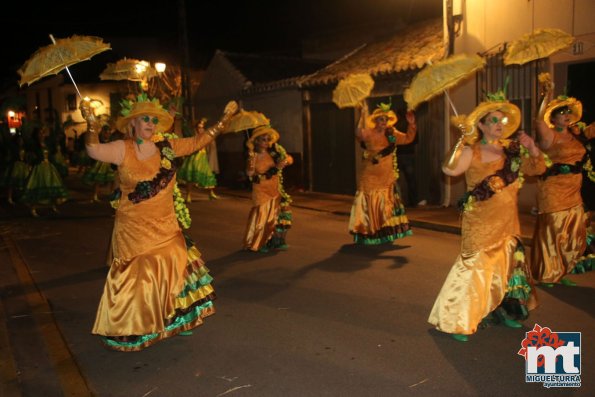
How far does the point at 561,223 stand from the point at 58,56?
5.46 m

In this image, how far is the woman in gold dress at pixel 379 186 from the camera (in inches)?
351

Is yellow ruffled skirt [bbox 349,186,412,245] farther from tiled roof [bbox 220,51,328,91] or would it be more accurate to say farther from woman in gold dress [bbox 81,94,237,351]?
tiled roof [bbox 220,51,328,91]

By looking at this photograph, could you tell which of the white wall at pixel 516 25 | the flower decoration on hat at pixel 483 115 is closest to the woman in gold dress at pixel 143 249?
the flower decoration on hat at pixel 483 115

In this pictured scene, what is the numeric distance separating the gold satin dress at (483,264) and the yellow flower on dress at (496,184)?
0.05 meters

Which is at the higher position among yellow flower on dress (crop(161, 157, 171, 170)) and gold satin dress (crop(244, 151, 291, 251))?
yellow flower on dress (crop(161, 157, 171, 170))

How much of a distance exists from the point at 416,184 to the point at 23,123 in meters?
9.70

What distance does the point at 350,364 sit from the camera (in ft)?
15.0

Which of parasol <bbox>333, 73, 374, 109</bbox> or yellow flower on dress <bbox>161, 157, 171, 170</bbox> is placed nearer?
yellow flower on dress <bbox>161, 157, 171, 170</bbox>

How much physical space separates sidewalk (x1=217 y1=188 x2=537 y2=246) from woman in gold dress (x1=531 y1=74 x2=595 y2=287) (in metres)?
2.33

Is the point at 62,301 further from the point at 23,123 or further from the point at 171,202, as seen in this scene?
the point at 23,123

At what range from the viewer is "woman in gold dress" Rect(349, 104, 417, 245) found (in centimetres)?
892

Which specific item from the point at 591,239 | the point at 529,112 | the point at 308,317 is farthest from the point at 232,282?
the point at 529,112

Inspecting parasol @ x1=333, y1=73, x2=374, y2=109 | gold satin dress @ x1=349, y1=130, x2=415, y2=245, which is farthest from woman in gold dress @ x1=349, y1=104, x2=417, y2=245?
parasol @ x1=333, y1=73, x2=374, y2=109

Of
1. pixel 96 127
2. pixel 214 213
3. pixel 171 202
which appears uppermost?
pixel 96 127
